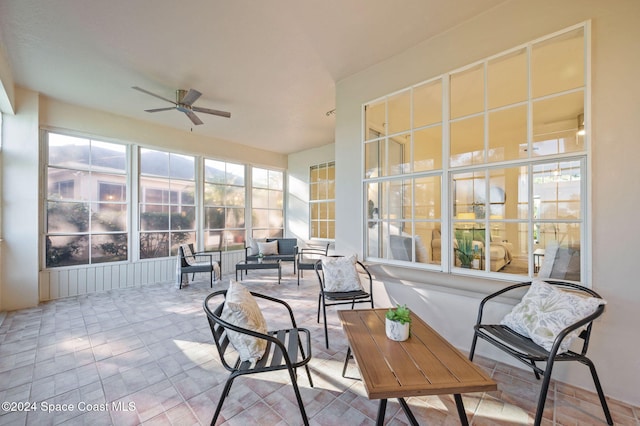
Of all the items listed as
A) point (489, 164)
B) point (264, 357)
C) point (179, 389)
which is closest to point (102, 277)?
point (179, 389)

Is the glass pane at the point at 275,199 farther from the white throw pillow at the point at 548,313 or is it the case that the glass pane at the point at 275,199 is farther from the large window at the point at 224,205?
the white throw pillow at the point at 548,313

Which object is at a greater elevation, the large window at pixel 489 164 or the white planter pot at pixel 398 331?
the large window at pixel 489 164

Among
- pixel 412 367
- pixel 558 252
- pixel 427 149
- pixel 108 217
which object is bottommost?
pixel 412 367

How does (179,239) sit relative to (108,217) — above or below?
below

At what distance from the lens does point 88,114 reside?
14.1ft

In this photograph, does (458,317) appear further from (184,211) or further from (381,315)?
(184,211)

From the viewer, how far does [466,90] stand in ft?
9.53

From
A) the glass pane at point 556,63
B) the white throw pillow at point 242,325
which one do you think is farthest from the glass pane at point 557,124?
the white throw pillow at point 242,325

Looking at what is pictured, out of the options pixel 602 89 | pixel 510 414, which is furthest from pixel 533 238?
pixel 510 414

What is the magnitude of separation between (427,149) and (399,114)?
63 cm

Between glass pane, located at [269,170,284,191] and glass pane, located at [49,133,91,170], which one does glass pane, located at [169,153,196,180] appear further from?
glass pane, located at [269,170,284,191]

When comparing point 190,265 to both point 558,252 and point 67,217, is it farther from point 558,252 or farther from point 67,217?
point 558,252

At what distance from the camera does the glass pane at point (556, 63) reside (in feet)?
7.04

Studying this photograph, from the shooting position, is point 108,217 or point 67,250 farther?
point 108,217
